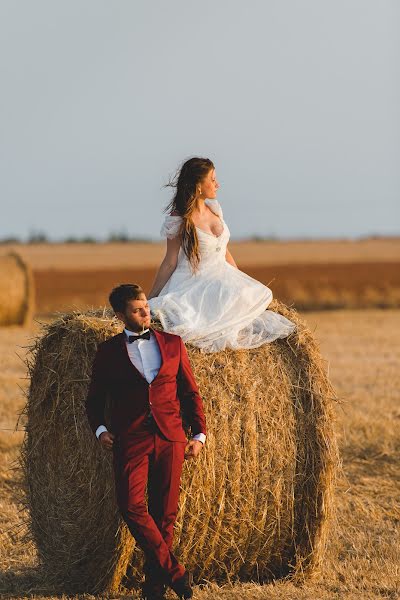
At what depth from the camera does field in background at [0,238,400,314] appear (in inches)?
1072

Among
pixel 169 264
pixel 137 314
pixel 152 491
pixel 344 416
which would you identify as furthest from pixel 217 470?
pixel 344 416

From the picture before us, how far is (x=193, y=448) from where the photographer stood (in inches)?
232

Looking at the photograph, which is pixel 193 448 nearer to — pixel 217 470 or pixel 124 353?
pixel 217 470

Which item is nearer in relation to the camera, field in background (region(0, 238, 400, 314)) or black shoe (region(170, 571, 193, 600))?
black shoe (region(170, 571, 193, 600))

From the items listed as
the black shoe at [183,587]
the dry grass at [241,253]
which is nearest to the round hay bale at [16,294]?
the black shoe at [183,587]

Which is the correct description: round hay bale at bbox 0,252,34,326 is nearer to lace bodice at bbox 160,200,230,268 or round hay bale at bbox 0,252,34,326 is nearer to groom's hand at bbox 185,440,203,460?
lace bodice at bbox 160,200,230,268

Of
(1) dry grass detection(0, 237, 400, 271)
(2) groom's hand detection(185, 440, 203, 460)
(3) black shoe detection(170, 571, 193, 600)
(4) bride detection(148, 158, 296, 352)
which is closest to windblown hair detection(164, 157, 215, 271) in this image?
(4) bride detection(148, 158, 296, 352)

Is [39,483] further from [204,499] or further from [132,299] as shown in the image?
[132,299]

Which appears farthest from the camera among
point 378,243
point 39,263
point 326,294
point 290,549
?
point 378,243

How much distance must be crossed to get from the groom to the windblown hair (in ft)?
2.65

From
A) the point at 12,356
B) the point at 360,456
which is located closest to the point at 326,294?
the point at 12,356

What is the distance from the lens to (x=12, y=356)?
54.6ft

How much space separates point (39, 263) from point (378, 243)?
18074mm

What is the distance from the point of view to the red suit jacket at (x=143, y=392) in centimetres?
578
